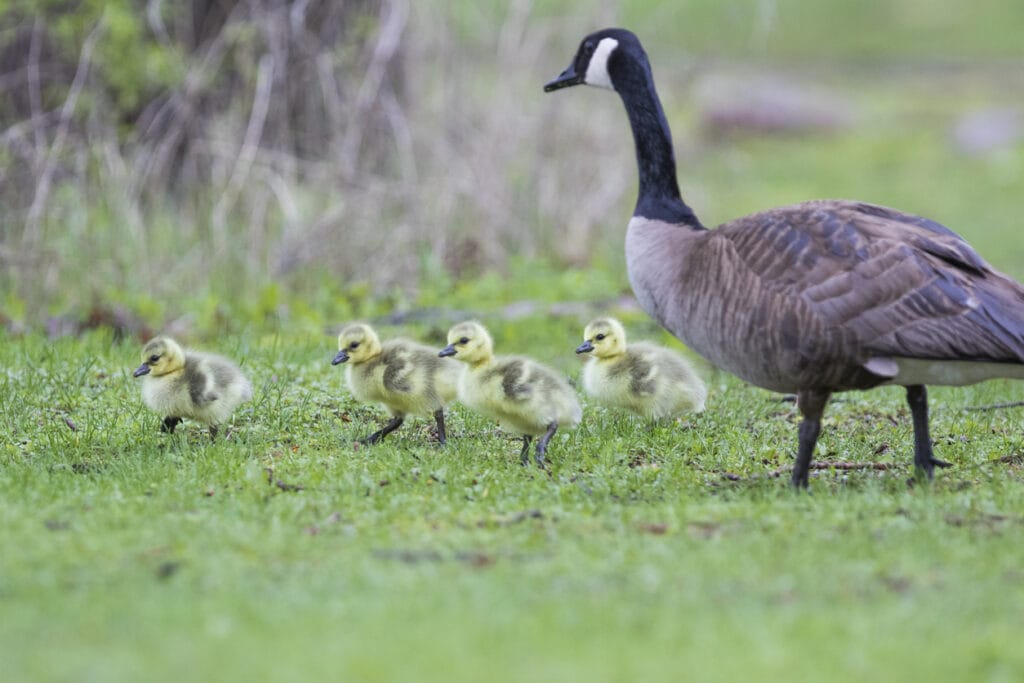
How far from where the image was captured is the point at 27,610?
431cm

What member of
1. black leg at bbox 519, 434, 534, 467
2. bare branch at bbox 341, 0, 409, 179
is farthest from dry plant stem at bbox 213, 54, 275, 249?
black leg at bbox 519, 434, 534, 467

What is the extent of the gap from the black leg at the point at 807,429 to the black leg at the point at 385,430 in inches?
93.6

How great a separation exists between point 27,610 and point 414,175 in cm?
839

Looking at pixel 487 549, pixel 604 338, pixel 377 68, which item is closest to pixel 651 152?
pixel 604 338

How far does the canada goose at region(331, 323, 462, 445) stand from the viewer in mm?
7105

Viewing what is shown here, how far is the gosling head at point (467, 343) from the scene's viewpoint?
7047 mm

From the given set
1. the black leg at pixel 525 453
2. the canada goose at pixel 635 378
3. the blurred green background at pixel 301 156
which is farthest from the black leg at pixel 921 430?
the blurred green background at pixel 301 156

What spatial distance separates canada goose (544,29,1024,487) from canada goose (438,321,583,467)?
2.53 feet

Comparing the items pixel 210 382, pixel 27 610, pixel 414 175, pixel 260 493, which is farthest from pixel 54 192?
pixel 27 610

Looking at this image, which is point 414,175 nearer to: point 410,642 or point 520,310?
point 520,310

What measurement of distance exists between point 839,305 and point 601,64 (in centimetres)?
259

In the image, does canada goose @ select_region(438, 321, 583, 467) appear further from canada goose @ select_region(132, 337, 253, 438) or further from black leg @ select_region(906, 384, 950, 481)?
black leg @ select_region(906, 384, 950, 481)

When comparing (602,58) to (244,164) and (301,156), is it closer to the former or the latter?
(244,164)

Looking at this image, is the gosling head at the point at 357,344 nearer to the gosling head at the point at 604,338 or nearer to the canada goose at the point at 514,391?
the canada goose at the point at 514,391
